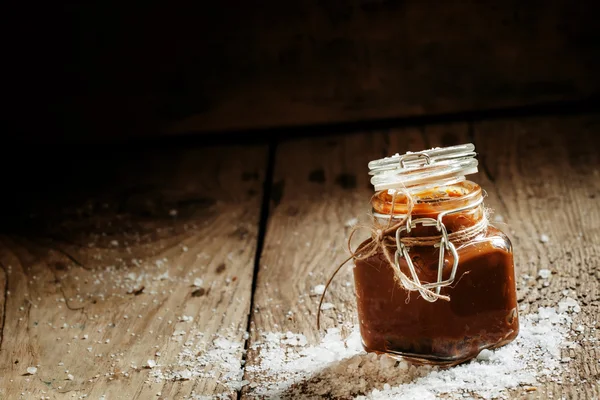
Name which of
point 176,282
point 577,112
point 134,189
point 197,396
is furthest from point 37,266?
point 577,112

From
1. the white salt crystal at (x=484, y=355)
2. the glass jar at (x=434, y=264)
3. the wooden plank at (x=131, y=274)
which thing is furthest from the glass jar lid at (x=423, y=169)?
the wooden plank at (x=131, y=274)

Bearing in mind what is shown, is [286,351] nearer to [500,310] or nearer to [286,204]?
[500,310]

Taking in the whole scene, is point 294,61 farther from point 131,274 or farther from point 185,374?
point 185,374

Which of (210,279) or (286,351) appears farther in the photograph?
(210,279)

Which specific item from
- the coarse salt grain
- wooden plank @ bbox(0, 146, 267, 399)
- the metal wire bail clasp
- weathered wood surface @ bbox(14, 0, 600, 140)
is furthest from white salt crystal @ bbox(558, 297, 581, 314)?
weathered wood surface @ bbox(14, 0, 600, 140)

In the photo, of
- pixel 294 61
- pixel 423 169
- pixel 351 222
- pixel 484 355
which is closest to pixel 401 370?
pixel 484 355

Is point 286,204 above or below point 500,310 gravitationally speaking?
above

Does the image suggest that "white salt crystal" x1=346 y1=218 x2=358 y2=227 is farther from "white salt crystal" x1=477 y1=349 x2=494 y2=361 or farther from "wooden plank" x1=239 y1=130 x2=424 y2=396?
"white salt crystal" x1=477 y1=349 x2=494 y2=361
